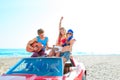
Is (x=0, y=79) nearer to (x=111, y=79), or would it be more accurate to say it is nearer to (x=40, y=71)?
(x=40, y=71)

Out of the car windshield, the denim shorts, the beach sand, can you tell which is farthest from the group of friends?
the beach sand

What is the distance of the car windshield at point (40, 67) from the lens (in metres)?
7.38

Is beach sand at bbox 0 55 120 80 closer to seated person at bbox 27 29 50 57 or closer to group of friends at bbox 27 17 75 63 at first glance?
group of friends at bbox 27 17 75 63

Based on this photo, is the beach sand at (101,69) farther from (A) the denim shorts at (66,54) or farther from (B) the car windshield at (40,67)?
(B) the car windshield at (40,67)

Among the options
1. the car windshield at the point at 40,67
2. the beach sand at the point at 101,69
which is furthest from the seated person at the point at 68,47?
the beach sand at the point at 101,69

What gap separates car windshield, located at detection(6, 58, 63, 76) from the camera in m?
7.38

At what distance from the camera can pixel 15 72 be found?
300 inches

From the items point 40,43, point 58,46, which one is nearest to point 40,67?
point 40,43

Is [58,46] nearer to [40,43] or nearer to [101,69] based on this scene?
[40,43]

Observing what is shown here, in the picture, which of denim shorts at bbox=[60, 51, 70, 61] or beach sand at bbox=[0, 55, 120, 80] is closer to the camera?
denim shorts at bbox=[60, 51, 70, 61]

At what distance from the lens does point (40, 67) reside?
761cm

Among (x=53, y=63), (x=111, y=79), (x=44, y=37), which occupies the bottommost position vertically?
(x=111, y=79)

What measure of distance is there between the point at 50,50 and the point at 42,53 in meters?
0.27

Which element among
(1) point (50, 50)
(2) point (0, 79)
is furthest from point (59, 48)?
(2) point (0, 79)
